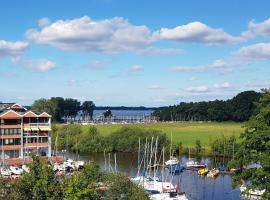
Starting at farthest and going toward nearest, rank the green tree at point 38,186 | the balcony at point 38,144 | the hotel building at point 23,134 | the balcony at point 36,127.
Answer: the balcony at point 36,127 < the balcony at point 38,144 < the hotel building at point 23,134 < the green tree at point 38,186

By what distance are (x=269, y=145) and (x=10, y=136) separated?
218 ft

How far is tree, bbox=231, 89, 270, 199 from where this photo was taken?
30.9 m

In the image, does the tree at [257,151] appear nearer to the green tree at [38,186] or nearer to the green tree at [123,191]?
the green tree at [123,191]

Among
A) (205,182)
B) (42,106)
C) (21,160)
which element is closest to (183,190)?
(205,182)

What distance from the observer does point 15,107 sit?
10000 centimetres

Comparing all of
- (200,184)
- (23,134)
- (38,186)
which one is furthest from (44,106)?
(38,186)

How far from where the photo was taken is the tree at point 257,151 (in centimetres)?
3091

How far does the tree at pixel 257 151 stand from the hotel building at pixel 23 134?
61641mm

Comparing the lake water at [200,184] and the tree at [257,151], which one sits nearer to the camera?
the tree at [257,151]

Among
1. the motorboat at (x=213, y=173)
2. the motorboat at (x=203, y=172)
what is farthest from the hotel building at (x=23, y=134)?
the motorboat at (x=213, y=173)

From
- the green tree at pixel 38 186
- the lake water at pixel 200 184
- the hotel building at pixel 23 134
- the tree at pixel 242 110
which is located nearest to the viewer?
the green tree at pixel 38 186

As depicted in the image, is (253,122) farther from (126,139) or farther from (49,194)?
(126,139)

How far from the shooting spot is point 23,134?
300 feet

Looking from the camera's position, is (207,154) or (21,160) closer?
(21,160)
